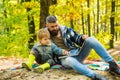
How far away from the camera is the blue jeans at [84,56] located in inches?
211

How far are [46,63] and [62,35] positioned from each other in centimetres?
68

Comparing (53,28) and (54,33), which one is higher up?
(53,28)

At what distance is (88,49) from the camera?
582cm

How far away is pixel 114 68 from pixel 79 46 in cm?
100

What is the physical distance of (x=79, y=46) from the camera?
20.1ft

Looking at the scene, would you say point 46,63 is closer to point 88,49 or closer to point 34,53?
point 34,53

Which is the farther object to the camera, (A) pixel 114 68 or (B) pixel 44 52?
(B) pixel 44 52

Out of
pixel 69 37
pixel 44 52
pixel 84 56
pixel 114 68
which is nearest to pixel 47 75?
pixel 44 52

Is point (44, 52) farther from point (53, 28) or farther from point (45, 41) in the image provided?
point (53, 28)

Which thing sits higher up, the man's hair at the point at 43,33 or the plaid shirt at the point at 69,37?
the man's hair at the point at 43,33

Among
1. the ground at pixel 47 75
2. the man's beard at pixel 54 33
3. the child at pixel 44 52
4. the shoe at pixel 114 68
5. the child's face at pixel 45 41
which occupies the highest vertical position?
the man's beard at pixel 54 33

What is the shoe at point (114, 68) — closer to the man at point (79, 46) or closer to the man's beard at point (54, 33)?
the man at point (79, 46)

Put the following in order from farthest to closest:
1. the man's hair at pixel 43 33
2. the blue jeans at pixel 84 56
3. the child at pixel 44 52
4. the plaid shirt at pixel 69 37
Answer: the plaid shirt at pixel 69 37 < the child at pixel 44 52 < the man's hair at pixel 43 33 < the blue jeans at pixel 84 56

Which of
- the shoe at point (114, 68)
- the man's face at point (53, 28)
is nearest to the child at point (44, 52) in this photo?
the man's face at point (53, 28)
